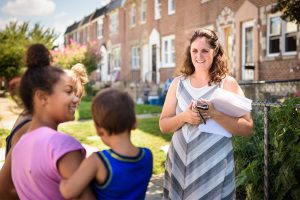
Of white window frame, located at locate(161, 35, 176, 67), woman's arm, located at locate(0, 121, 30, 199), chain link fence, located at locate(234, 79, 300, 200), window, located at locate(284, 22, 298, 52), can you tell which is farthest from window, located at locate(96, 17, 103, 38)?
woman's arm, located at locate(0, 121, 30, 199)

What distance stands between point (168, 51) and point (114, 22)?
36.3 feet

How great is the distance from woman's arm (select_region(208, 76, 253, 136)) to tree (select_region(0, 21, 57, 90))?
23.0m

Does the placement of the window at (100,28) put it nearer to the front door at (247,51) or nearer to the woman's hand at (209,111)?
the front door at (247,51)

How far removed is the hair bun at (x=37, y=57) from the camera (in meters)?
1.93

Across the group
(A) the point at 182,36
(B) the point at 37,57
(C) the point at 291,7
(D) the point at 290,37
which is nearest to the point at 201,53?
(B) the point at 37,57

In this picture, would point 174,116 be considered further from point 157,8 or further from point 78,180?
point 157,8

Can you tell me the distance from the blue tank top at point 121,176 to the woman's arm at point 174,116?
40.6 inches

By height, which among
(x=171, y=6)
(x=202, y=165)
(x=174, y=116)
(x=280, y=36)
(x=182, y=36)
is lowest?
(x=202, y=165)

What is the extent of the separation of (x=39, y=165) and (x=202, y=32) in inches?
64.5

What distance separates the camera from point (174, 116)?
2857 millimetres

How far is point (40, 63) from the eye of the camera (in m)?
1.93

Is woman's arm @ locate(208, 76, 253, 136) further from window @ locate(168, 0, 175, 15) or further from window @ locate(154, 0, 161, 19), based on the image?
window @ locate(154, 0, 161, 19)

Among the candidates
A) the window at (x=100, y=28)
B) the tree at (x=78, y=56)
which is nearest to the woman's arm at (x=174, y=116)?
the tree at (x=78, y=56)

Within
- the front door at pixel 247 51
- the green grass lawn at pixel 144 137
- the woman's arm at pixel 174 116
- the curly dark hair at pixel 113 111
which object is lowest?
the green grass lawn at pixel 144 137
